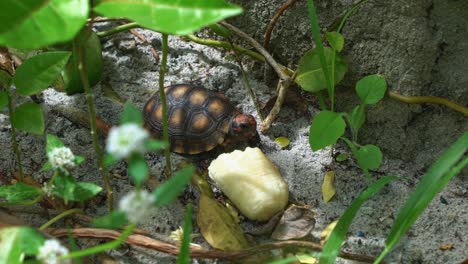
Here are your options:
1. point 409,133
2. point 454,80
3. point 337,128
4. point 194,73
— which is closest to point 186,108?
point 194,73

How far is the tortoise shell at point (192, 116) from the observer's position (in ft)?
5.34

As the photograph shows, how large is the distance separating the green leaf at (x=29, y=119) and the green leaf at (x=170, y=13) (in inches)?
18.8

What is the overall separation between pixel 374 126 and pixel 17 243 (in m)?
1.01

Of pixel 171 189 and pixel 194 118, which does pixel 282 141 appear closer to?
pixel 194 118

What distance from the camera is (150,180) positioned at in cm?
149

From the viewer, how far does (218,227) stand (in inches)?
52.7

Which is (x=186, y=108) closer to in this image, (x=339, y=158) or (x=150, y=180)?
(x=150, y=180)

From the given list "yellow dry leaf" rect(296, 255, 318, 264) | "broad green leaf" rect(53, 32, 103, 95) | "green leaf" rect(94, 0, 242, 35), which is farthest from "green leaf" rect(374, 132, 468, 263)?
"broad green leaf" rect(53, 32, 103, 95)

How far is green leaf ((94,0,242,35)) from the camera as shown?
0.76m

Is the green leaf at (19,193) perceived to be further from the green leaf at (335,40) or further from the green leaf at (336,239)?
the green leaf at (335,40)

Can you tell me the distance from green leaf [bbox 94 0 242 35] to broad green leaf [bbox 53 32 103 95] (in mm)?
818

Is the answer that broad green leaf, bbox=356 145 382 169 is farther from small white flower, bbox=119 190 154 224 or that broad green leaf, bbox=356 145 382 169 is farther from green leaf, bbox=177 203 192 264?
small white flower, bbox=119 190 154 224

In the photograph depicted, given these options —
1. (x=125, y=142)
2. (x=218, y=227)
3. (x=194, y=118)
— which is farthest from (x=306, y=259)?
(x=125, y=142)

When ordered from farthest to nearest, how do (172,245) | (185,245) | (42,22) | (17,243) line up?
(172,245), (185,245), (17,243), (42,22)
